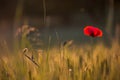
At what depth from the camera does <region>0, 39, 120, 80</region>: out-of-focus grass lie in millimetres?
1001

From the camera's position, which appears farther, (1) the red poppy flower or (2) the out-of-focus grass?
(1) the red poppy flower

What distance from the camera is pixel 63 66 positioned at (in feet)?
3.36

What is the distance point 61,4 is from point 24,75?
3.70 m

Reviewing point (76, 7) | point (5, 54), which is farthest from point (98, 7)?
point (5, 54)

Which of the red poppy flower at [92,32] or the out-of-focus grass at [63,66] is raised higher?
the red poppy flower at [92,32]

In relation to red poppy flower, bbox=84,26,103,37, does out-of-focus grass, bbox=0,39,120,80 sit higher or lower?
lower

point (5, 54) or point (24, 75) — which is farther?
point (5, 54)

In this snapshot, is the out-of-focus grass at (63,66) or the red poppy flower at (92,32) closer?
the out-of-focus grass at (63,66)

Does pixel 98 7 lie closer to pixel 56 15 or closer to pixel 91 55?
pixel 56 15

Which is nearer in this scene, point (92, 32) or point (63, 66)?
point (63, 66)

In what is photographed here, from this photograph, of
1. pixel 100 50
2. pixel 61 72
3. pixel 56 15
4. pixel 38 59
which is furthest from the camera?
pixel 56 15

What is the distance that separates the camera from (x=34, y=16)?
440cm

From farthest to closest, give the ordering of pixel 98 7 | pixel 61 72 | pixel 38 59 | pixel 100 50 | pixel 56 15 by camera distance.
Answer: pixel 56 15, pixel 98 7, pixel 100 50, pixel 38 59, pixel 61 72

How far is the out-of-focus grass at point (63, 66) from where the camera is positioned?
3.28 feet
